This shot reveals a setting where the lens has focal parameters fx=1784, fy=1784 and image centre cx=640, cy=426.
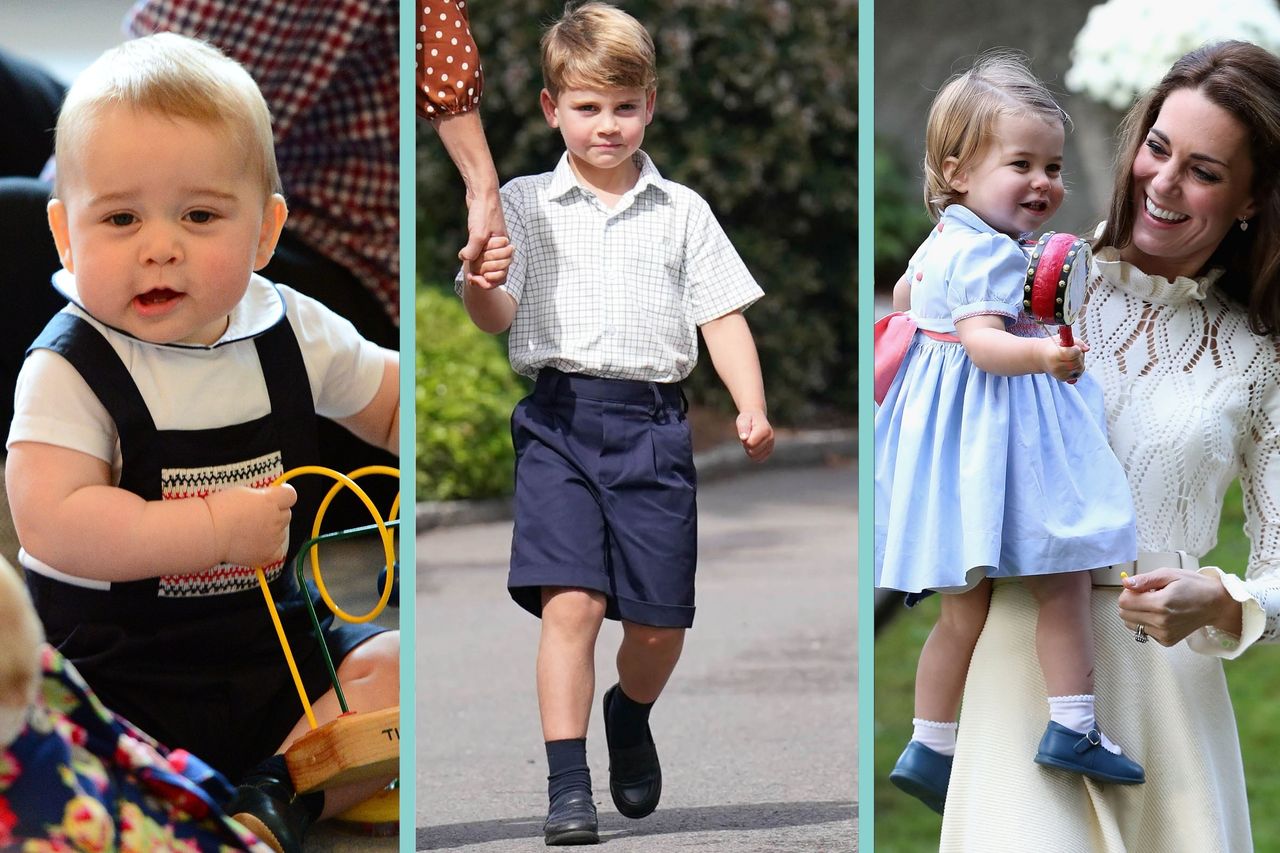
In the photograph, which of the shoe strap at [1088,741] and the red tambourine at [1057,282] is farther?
the shoe strap at [1088,741]

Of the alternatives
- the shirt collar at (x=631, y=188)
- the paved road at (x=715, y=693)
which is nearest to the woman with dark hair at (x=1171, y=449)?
the paved road at (x=715, y=693)

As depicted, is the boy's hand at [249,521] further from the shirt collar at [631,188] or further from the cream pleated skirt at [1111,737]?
the cream pleated skirt at [1111,737]

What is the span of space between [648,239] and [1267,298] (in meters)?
0.91

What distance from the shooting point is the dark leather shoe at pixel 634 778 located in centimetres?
288

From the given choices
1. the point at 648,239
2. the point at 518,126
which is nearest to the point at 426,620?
the point at 518,126

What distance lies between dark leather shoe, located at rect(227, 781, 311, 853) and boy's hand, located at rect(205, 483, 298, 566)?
33 cm

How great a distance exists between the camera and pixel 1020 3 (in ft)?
17.7

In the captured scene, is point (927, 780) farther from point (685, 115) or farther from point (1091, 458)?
point (685, 115)

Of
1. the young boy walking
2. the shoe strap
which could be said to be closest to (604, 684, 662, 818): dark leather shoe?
the young boy walking

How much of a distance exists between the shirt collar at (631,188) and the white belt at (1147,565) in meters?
0.89

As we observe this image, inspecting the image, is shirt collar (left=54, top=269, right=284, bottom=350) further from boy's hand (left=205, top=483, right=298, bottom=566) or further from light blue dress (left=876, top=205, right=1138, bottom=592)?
light blue dress (left=876, top=205, right=1138, bottom=592)

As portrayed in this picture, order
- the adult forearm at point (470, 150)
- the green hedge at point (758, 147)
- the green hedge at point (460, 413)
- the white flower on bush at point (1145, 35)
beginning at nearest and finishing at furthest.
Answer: the adult forearm at point (470, 150)
the white flower on bush at point (1145, 35)
the green hedge at point (460, 413)
the green hedge at point (758, 147)

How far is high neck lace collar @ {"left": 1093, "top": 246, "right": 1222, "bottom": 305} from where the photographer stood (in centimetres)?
245

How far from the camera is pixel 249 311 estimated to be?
→ 264 centimetres
